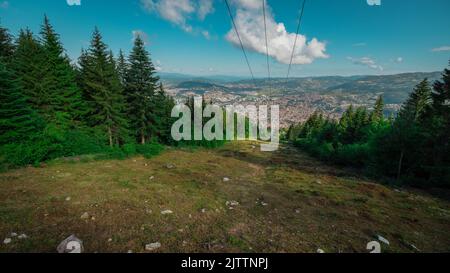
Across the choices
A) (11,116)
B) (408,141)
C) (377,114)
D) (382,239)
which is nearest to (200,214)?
(382,239)

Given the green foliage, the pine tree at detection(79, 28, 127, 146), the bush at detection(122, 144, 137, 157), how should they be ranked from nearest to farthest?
the green foliage → the bush at detection(122, 144, 137, 157) → the pine tree at detection(79, 28, 127, 146)

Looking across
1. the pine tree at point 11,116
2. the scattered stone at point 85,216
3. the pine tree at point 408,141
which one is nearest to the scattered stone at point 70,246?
the scattered stone at point 85,216

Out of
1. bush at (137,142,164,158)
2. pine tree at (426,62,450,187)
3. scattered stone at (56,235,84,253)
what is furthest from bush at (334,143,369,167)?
scattered stone at (56,235,84,253)

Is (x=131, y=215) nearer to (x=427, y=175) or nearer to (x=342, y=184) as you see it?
(x=342, y=184)

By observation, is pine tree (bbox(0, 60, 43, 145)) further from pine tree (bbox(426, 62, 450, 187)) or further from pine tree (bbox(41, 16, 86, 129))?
pine tree (bbox(426, 62, 450, 187))

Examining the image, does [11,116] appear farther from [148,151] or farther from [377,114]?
[377,114]
